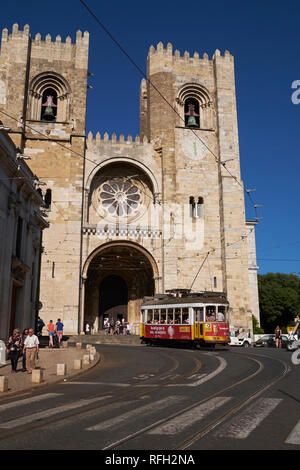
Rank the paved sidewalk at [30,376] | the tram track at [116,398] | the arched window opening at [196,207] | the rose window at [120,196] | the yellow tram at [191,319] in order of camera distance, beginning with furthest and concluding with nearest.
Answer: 1. the rose window at [120,196]
2. the arched window opening at [196,207]
3. the yellow tram at [191,319]
4. the paved sidewalk at [30,376]
5. the tram track at [116,398]

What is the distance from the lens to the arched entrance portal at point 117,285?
102ft

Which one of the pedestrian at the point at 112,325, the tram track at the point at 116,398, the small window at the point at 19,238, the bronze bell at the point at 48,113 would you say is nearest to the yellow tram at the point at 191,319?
the tram track at the point at 116,398

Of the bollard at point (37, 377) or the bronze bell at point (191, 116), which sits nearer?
the bollard at point (37, 377)

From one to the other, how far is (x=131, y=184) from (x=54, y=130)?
262 inches

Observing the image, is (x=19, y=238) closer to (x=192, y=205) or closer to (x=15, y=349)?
(x=15, y=349)

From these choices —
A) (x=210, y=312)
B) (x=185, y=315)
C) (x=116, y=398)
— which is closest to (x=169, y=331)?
(x=185, y=315)

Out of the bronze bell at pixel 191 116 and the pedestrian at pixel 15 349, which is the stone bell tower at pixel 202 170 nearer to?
the bronze bell at pixel 191 116

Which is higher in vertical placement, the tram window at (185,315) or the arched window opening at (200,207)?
the arched window opening at (200,207)

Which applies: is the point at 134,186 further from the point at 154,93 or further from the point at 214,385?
the point at 214,385

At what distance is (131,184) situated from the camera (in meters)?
32.2

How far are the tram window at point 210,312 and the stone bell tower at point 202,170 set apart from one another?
32.0 feet

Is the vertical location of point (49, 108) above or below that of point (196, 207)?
above
